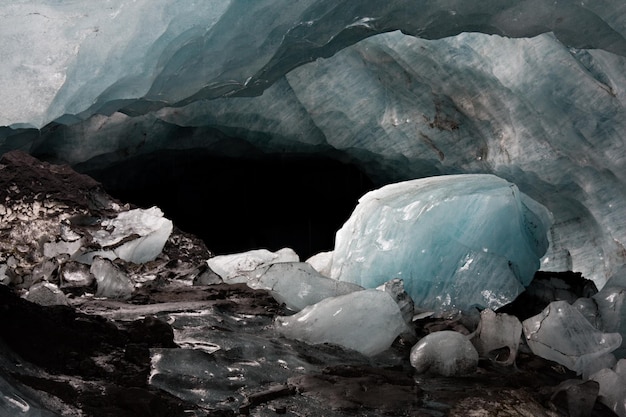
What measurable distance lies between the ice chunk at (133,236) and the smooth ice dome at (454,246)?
1503 mm

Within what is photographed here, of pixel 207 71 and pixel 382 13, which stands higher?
pixel 382 13

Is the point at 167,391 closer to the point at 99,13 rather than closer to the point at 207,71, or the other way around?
the point at 207,71

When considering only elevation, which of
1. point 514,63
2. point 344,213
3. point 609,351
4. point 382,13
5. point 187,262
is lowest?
point 344,213

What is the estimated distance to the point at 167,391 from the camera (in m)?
2.20

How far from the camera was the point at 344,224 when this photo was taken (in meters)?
4.70

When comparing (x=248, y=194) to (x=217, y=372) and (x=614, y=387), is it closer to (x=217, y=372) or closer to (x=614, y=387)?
(x=217, y=372)

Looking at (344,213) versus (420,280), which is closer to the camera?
(420,280)

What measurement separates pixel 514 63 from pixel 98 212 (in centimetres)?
308

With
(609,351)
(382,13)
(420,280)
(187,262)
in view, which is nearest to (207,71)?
(382,13)

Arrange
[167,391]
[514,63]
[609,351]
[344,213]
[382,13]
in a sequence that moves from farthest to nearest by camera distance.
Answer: [344,213]
[514,63]
[382,13]
[609,351]
[167,391]

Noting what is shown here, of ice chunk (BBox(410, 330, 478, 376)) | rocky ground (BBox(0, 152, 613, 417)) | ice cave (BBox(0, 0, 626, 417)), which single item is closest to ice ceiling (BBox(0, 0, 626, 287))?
ice cave (BBox(0, 0, 626, 417))

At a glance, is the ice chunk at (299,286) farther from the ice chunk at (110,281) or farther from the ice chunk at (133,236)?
the ice chunk at (133,236)

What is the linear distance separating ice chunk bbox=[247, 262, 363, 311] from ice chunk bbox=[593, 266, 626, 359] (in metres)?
1.22

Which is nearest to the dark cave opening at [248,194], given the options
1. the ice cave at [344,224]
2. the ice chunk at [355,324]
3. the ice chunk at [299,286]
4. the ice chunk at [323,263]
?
the ice cave at [344,224]
